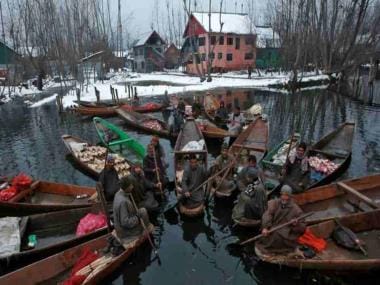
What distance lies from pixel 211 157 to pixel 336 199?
22.1 feet

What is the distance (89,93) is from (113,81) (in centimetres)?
1294

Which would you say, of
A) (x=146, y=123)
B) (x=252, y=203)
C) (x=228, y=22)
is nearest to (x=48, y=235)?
(x=252, y=203)

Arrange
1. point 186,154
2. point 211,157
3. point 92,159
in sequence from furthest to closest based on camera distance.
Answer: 1. point 211,157
2. point 92,159
3. point 186,154

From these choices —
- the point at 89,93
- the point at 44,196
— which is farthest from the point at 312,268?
the point at 89,93

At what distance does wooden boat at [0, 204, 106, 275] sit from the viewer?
7.60 m

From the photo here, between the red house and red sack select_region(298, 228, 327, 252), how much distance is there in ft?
151

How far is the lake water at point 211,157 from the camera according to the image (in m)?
7.67

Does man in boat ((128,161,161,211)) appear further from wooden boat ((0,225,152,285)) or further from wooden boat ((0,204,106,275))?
wooden boat ((0,225,152,285))

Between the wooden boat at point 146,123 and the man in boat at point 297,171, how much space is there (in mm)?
9114

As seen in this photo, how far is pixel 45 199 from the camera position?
35.2 ft

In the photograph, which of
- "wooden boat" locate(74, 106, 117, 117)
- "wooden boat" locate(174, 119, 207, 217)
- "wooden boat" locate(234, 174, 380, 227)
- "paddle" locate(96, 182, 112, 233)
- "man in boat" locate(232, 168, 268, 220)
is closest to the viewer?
"paddle" locate(96, 182, 112, 233)

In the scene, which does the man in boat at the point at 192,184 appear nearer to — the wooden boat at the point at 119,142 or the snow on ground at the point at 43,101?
the wooden boat at the point at 119,142

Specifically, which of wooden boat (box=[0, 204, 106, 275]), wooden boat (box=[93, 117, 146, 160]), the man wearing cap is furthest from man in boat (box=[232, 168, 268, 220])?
wooden boat (box=[93, 117, 146, 160])

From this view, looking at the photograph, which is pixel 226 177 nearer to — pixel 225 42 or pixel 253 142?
pixel 253 142
